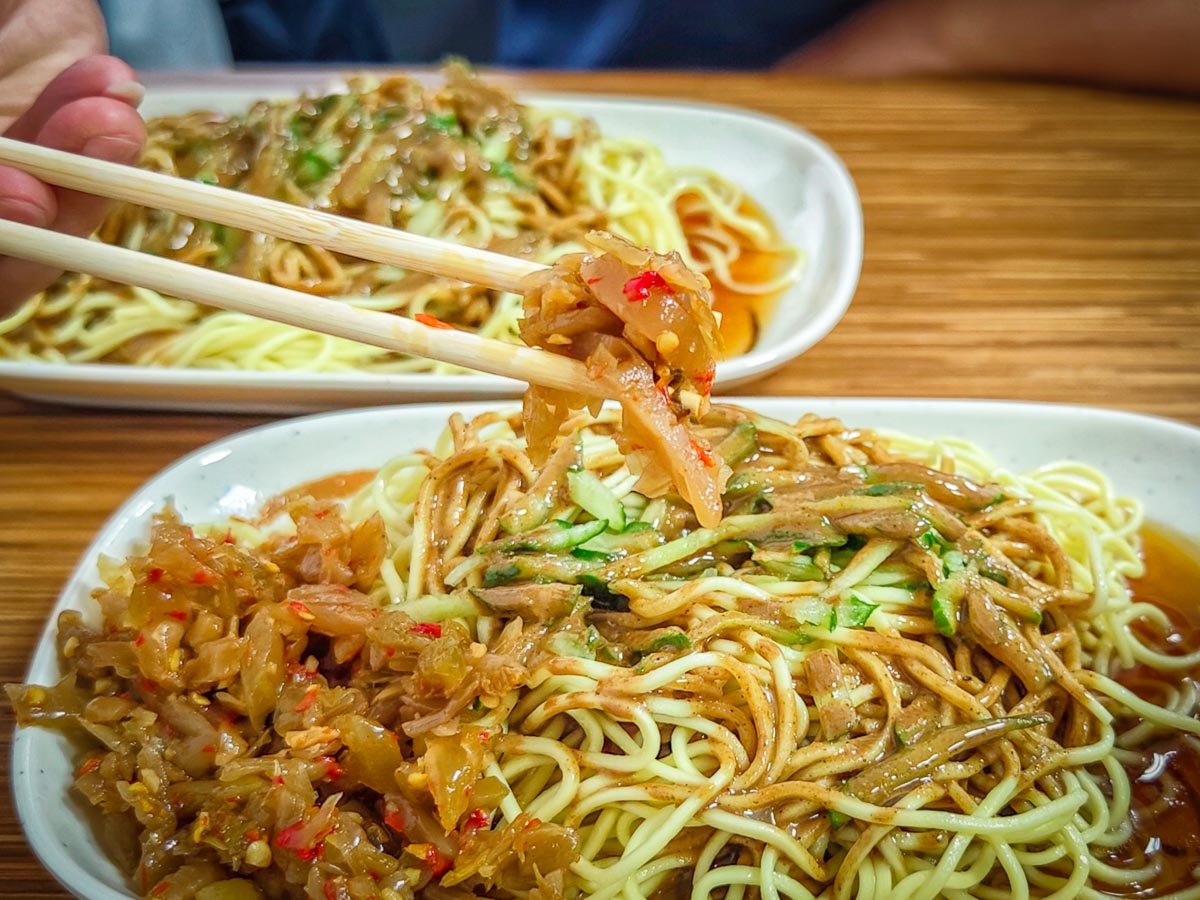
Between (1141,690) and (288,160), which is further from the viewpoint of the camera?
(288,160)

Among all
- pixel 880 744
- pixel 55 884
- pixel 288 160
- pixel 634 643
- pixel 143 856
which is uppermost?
pixel 288 160

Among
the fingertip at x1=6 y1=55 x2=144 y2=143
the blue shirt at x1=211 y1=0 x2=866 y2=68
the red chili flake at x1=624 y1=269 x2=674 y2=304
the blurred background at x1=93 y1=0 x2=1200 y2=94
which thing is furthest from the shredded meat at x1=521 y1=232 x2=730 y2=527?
the blue shirt at x1=211 y1=0 x2=866 y2=68

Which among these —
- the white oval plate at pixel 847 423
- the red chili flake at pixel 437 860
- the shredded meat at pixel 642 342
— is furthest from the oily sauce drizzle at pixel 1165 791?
the red chili flake at pixel 437 860

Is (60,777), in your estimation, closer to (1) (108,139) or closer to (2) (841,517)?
(1) (108,139)

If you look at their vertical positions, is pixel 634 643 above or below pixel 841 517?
below

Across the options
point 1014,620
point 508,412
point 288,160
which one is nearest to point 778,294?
point 508,412

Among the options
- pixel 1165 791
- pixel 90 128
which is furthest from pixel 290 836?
pixel 1165 791

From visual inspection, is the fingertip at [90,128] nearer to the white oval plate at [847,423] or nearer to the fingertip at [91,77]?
the fingertip at [91,77]

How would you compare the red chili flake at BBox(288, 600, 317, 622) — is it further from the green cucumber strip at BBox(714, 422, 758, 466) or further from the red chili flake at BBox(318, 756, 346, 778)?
the green cucumber strip at BBox(714, 422, 758, 466)
